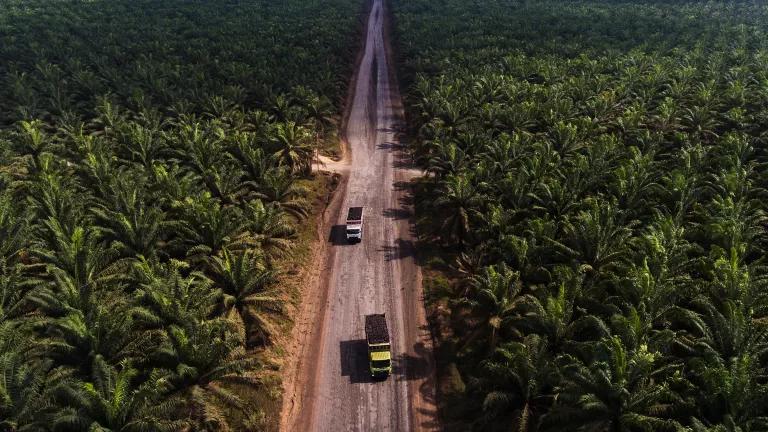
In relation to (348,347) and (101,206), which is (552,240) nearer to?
(348,347)

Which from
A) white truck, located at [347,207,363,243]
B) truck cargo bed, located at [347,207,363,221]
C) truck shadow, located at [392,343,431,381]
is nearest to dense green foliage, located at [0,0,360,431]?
truck cargo bed, located at [347,207,363,221]

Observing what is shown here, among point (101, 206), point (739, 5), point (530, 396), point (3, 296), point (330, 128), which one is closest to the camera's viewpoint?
point (530, 396)

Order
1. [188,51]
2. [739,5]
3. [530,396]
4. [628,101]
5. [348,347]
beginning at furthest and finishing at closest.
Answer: [739,5] → [188,51] → [628,101] → [348,347] → [530,396]

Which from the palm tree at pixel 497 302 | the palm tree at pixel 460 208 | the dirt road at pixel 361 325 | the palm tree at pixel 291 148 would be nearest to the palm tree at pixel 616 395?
the palm tree at pixel 497 302

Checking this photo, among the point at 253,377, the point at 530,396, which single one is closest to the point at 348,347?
the point at 253,377

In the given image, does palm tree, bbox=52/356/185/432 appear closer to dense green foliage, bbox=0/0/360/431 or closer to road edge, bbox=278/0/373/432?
dense green foliage, bbox=0/0/360/431

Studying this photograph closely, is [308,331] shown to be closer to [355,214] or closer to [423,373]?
[423,373]

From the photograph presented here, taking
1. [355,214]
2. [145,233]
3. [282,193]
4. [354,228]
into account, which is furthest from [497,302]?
[145,233]
